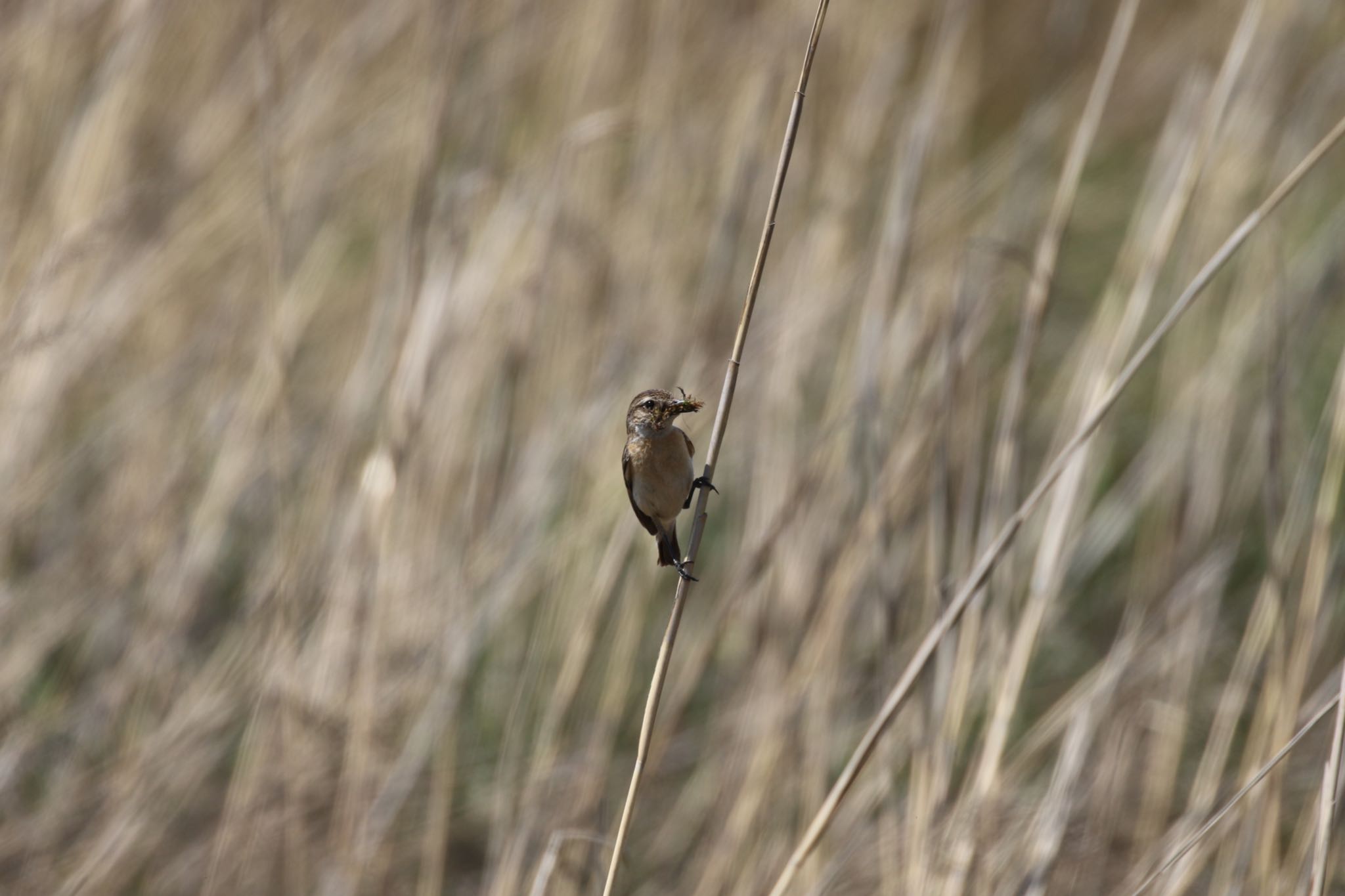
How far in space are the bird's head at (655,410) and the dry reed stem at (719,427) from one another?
15 centimetres

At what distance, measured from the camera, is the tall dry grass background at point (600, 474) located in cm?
214

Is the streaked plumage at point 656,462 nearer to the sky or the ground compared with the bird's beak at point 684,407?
nearer to the sky

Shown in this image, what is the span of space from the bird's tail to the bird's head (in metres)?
0.22

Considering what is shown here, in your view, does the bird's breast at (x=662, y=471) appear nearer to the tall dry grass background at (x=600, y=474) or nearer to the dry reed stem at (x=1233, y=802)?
the tall dry grass background at (x=600, y=474)

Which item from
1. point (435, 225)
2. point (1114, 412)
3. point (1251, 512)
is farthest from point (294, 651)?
point (1251, 512)

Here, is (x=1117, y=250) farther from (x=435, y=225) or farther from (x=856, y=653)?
(x=435, y=225)

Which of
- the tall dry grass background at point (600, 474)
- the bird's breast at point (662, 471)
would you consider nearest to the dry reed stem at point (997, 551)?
the tall dry grass background at point (600, 474)

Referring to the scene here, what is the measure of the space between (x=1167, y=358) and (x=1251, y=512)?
31.3 inches

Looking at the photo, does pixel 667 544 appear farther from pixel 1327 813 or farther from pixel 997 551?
pixel 1327 813

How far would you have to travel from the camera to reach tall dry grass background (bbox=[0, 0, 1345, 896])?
7.02 feet

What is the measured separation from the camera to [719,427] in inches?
54.9

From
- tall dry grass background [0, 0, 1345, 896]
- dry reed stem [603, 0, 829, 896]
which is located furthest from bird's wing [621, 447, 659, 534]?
dry reed stem [603, 0, 829, 896]

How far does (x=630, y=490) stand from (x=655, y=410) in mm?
221

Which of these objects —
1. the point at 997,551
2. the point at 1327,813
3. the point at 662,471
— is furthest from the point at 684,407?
the point at 1327,813
